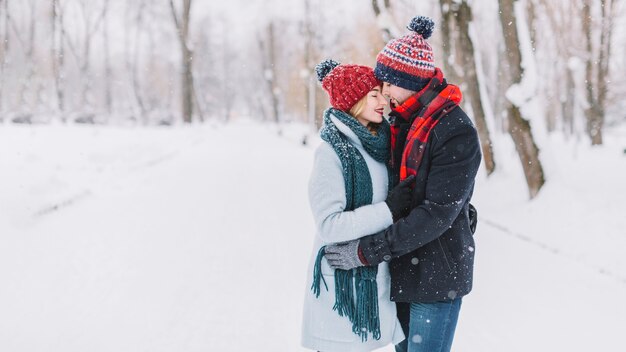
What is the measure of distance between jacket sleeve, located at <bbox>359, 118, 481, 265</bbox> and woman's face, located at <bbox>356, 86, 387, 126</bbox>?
12.9 inches

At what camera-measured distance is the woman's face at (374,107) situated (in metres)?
2.22

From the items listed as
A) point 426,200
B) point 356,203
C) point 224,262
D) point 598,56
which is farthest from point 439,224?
point 598,56

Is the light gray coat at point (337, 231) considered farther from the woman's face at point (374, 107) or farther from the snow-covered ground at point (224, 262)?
the snow-covered ground at point (224, 262)

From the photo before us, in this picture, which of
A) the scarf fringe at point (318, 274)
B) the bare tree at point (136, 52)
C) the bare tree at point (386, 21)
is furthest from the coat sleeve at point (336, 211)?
the bare tree at point (136, 52)

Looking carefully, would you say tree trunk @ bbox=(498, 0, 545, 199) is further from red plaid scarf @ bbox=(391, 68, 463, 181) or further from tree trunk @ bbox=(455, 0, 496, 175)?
red plaid scarf @ bbox=(391, 68, 463, 181)

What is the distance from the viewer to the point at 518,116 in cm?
895

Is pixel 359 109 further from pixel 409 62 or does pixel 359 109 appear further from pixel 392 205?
pixel 392 205

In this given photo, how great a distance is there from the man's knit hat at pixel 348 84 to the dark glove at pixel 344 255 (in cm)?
64

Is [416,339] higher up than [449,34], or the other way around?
[449,34]

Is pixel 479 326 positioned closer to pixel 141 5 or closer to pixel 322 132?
pixel 322 132

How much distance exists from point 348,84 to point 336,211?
59 cm

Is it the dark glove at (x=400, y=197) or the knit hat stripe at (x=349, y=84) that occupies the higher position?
the knit hat stripe at (x=349, y=84)

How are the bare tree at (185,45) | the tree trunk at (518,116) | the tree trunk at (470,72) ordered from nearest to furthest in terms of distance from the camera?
the tree trunk at (518,116), the tree trunk at (470,72), the bare tree at (185,45)

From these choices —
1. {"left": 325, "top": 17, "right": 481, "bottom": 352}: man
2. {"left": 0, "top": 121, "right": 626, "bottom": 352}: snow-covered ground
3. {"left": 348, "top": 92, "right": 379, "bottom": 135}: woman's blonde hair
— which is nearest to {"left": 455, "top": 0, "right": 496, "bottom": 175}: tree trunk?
{"left": 0, "top": 121, "right": 626, "bottom": 352}: snow-covered ground
